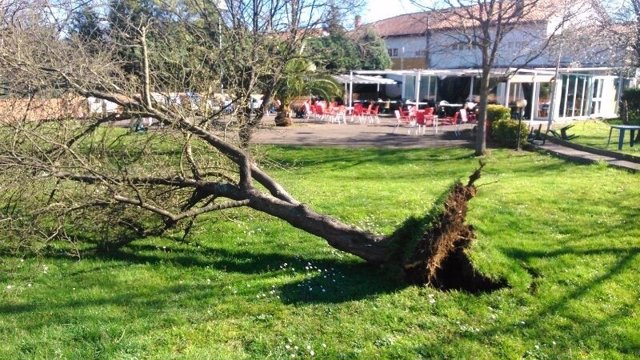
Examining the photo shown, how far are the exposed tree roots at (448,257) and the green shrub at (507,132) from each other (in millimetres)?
11950

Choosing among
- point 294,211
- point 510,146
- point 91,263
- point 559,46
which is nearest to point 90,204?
point 91,263

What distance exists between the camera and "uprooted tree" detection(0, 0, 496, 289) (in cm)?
531

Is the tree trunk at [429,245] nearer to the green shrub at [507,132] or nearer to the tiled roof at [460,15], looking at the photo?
the tiled roof at [460,15]

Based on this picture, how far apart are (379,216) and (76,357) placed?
4.57 meters

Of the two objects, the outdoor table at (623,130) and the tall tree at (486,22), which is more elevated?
the tall tree at (486,22)

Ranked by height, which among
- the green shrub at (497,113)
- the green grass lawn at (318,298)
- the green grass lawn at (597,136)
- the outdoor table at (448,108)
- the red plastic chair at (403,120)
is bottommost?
the green grass lawn at (318,298)

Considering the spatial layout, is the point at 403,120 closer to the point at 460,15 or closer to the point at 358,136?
the point at 358,136

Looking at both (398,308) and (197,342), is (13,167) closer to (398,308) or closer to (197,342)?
(197,342)

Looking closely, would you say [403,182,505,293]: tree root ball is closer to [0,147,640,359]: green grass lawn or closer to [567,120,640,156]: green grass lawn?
[0,147,640,359]: green grass lawn

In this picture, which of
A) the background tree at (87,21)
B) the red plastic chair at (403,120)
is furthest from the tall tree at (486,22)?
the background tree at (87,21)

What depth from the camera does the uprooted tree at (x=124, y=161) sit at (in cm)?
531

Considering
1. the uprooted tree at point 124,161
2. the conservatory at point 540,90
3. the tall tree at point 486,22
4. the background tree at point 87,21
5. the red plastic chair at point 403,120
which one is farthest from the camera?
the conservatory at point 540,90

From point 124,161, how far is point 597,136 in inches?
695

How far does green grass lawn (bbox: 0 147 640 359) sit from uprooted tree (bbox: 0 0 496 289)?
33cm
